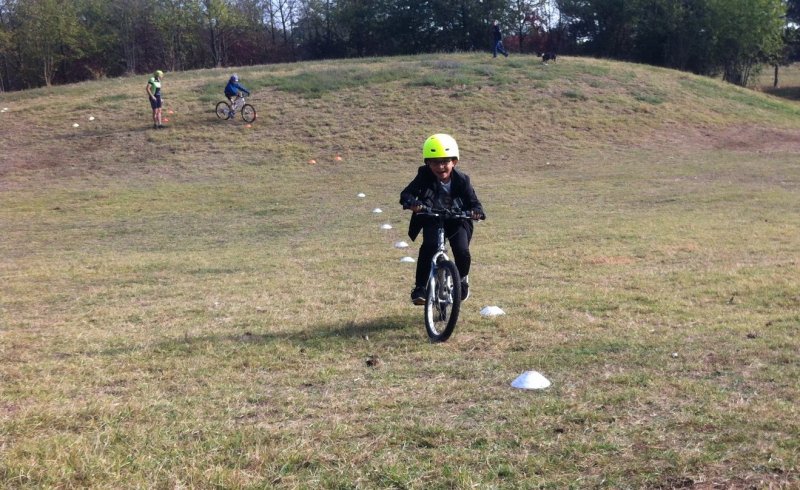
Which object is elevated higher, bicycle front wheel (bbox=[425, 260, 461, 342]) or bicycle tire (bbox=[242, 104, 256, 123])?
bicycle tire (bbox=[242, 104, 256, 123])

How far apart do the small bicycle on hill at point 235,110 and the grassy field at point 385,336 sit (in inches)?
253

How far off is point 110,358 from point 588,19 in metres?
57.0

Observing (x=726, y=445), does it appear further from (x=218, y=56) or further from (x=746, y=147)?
(x=218, y=56)

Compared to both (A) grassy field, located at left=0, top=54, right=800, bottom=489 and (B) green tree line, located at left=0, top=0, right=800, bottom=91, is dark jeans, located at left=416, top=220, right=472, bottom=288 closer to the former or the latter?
(A) grassy field, located at left=0, top=54, right=800, bottom=489

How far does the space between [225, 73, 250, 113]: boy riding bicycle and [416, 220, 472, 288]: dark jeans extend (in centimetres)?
2101

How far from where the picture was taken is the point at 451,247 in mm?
6168

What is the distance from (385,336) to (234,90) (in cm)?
2237

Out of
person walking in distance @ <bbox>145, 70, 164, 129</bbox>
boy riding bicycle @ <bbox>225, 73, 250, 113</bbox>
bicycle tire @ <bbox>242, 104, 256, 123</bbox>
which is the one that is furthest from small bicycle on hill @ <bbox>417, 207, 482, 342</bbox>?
bicycle tire @ <bbox>242, 104, 256, 123</bbox>

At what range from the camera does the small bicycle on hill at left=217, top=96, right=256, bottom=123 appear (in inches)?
1093

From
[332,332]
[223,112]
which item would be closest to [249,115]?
[223,112]

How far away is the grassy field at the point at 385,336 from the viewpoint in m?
3.31

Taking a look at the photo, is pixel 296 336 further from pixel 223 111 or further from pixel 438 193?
pixel 223 111

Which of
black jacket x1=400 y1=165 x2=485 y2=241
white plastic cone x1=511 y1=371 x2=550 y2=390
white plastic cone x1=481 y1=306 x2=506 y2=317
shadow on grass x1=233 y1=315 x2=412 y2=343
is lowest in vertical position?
shadow on grass x1=233 y1=315 x2=412 y2=343

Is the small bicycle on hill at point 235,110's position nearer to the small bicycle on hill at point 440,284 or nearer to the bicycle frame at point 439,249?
the bicycle frame at point 439,249
